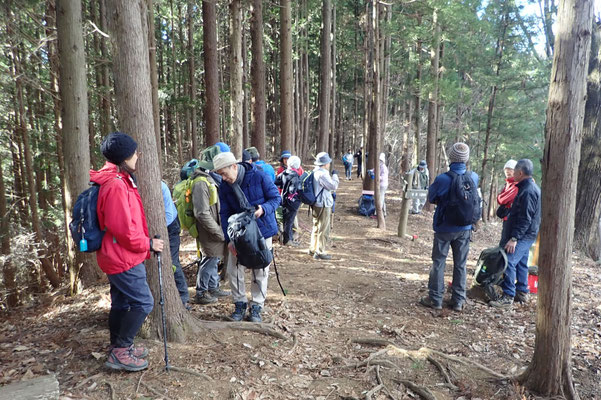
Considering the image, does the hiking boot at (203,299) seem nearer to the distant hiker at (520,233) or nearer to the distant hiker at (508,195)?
the distant hiker at (520,233)

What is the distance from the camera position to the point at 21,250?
40.1ft

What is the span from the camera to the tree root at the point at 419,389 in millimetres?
3602

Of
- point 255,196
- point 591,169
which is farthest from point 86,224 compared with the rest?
point 591,169

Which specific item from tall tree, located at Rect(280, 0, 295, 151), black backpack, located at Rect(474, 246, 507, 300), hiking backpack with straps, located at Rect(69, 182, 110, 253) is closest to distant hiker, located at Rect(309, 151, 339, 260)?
black backpack, located at Rect(474, 246, 507, 300)

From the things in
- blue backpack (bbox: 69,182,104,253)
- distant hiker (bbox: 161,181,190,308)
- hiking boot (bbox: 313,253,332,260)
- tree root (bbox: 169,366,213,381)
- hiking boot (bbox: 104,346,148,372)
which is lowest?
hiking boot (bbox: 313,253,332,260)

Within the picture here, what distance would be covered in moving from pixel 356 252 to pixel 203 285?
5175 millimetres

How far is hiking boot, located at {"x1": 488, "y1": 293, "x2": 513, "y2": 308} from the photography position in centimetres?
628

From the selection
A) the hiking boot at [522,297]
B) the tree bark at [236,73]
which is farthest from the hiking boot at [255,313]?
the tree bark at [236,73]

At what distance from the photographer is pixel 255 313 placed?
488 cm

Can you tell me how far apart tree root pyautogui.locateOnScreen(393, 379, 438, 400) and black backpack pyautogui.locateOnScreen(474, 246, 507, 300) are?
3.27 m

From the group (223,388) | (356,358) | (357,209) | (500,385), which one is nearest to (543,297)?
(500,385)

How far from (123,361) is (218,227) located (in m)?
2.27

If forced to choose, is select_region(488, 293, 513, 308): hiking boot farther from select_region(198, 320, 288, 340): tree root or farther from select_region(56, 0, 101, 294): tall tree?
select_region(56, 0, 101, 294): tall tree

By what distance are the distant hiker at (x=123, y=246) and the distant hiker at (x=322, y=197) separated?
478cm
